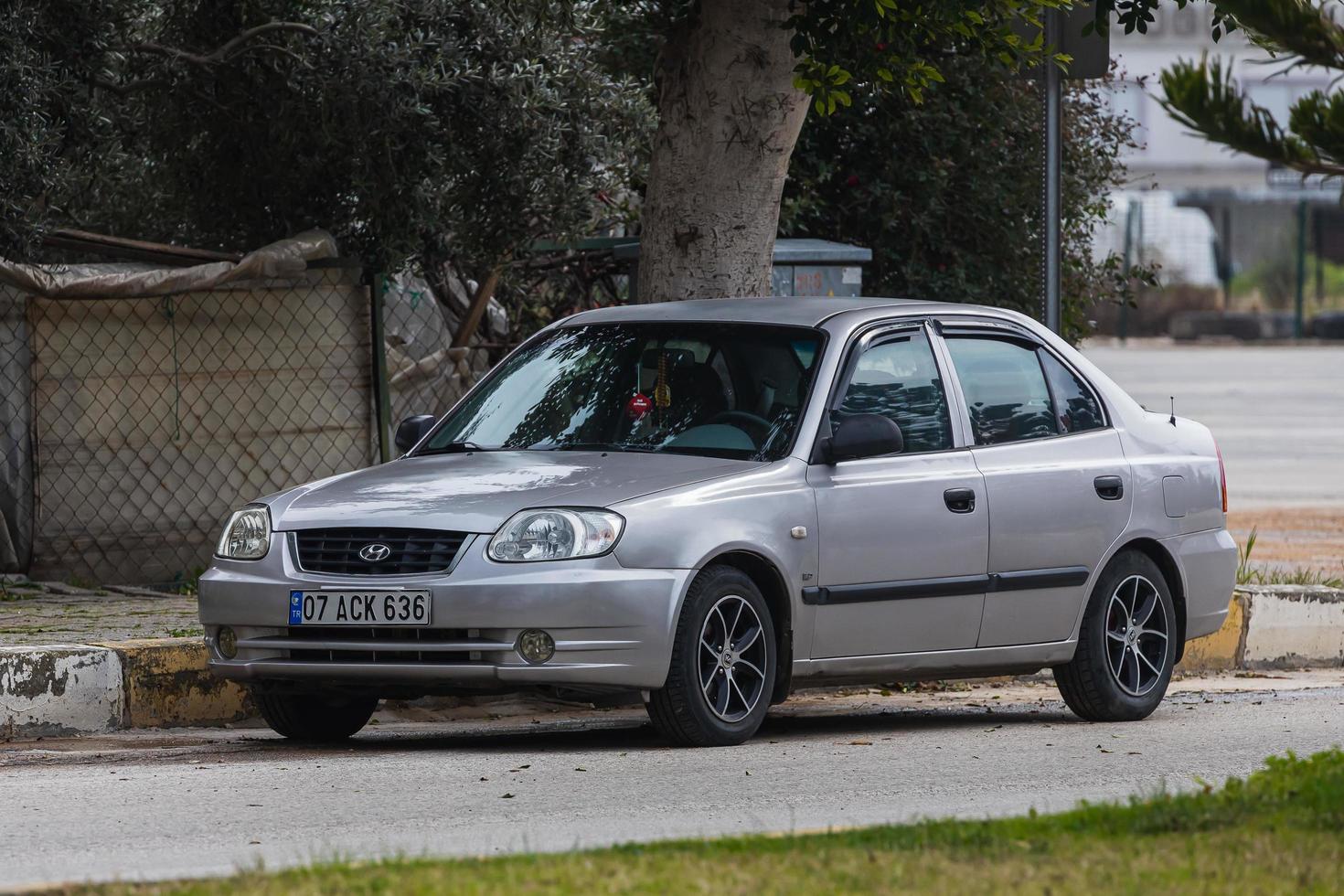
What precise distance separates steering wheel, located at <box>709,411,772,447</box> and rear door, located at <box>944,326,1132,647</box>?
35.9 inches

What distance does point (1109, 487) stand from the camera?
8836 millimetres

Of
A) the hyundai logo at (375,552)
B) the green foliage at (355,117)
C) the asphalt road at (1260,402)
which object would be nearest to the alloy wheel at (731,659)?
the hyundai logo at (375,552)

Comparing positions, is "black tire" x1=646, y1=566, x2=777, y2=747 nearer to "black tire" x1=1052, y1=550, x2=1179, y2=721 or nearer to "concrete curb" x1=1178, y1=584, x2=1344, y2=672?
"black tire" x1=1052, y1=550, x2=1179, y2=721

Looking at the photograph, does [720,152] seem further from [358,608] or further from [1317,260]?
[1317,260]

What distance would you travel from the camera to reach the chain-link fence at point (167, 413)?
11.2 m

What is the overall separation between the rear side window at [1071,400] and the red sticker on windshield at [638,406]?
1.74m

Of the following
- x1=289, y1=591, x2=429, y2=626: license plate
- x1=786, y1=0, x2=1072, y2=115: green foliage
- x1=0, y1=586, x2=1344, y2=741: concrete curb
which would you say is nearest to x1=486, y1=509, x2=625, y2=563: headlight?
x1=289, y1=591, x2=429, y2=626: license plate

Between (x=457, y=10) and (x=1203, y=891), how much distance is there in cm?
778

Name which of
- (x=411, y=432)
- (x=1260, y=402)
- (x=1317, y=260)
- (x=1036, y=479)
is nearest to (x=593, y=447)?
(x=411, y=432)

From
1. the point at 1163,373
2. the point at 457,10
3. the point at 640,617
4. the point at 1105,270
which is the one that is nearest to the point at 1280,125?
the point at 640,617

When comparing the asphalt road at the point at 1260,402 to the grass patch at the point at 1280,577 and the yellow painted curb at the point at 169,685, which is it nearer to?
the grass patch at the point at 1280,577

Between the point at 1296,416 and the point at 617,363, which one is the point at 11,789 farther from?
the point at 1296,416

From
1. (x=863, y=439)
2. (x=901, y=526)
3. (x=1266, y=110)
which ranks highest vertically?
(x=1266, y=110)

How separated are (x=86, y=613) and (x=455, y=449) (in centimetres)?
254
